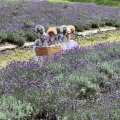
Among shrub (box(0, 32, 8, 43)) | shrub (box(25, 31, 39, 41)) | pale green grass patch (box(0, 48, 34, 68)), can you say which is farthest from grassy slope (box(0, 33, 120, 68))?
shrub (box(25, 31, 39, 41))

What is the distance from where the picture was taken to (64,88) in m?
5.93

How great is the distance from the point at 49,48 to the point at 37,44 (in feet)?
1.00

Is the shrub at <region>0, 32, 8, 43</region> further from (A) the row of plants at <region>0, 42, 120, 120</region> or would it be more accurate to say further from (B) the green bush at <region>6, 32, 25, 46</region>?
(A) the row of plants at <region>0, 42, 120, 120</region>

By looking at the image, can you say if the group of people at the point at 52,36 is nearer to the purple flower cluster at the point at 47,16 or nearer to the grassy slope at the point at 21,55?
the grassy slope at the point at 21,55

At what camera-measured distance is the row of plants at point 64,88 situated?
526 cm

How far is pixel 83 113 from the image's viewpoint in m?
5.20

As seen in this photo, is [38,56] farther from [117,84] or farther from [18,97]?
[18,97]

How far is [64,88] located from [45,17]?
31.7 ft

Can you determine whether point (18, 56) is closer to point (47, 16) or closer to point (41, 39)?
point (41, 39)

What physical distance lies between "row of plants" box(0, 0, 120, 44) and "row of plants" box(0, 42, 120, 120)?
195 inches

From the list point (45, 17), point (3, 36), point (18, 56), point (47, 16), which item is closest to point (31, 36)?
point (3, 36)

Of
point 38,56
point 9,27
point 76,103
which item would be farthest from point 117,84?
point 9,27

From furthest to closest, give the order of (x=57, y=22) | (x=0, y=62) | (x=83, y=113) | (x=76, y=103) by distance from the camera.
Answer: (x=57, y=22), (x=0, y=62), (x=76, y=103), (x=83, y=113)

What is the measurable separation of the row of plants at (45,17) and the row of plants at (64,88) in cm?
496
